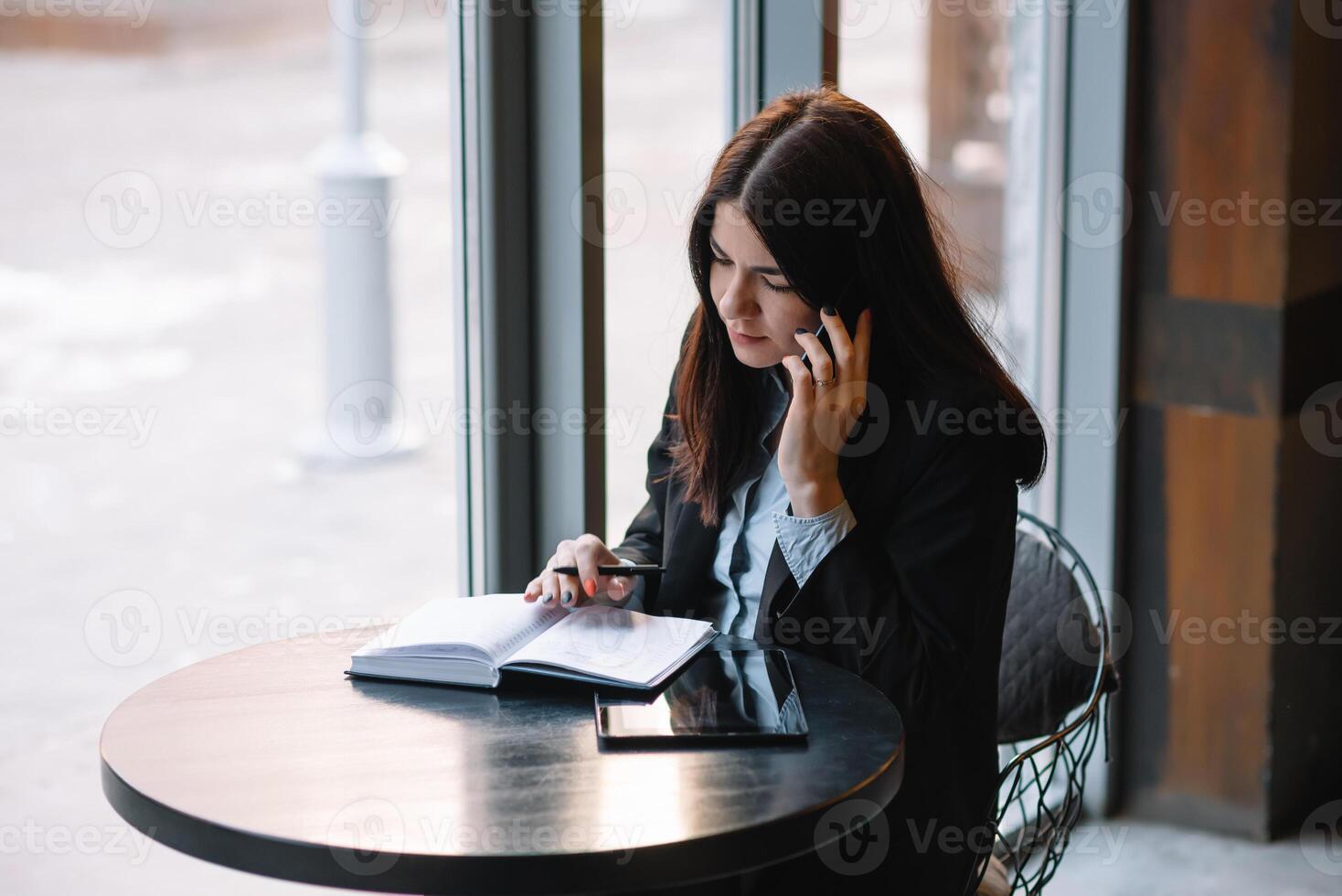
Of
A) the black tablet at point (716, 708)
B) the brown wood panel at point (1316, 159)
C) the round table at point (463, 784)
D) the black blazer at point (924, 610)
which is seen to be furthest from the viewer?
the brown wood panel at point (1316, 159)

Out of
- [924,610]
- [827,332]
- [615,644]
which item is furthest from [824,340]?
[615,644]

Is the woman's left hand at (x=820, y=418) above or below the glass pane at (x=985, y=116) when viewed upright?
below

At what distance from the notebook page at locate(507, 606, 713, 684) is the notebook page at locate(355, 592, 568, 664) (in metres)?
0.02

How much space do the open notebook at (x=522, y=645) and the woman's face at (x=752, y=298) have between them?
36 cm

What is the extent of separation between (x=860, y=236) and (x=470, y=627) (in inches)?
26.8

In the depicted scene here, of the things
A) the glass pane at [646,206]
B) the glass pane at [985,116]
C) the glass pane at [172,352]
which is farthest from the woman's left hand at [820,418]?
the glass pane at [985,116]

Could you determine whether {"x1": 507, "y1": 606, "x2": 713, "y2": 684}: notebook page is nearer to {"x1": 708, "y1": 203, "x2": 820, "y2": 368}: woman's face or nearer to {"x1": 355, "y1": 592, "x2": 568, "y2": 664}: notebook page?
{"x1": 355, "y1": 592, "x2": 568, "y2": 664}: notebook page

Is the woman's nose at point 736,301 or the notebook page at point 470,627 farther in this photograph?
the woman's nose at point 736,301

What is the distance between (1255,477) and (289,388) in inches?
84.6

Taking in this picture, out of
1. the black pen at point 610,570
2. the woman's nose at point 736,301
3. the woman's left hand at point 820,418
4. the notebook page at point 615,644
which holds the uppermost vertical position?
the woman's nose at point 736,301

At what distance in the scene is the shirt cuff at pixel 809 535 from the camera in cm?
167

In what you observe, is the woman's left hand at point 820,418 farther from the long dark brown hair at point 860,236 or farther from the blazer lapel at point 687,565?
the blazer lapel at point 687,565

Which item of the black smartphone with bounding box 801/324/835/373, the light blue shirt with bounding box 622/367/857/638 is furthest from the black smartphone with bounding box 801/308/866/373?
the light blue shirt with bounding box 622/367/857/638

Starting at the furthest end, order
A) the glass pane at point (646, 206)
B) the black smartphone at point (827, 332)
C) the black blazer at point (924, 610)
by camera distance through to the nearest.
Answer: the glass pane at point (646, 206) → the black smartphone at point (827, 332) → the black blazer at point (924, 610)
